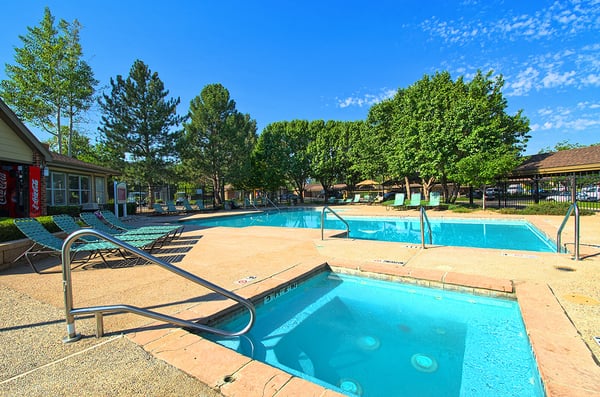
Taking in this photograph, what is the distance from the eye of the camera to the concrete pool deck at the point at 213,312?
1947mm

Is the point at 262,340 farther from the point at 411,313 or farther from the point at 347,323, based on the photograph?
the point at 411,313

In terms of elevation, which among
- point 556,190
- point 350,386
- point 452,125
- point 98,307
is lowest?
point 350,386

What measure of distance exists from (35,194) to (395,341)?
40.6 ft

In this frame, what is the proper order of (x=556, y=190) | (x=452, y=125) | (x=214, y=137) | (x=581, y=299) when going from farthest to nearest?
(x=214, y=137) < (x=556, y=190) < (x=452, y=125) < (x=581, y=299)

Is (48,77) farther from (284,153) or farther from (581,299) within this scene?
(581,299)

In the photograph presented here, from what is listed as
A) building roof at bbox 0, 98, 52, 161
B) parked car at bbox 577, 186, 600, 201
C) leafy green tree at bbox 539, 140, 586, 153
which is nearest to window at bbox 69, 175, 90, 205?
building roof at bbox 0, 98, 52, 161

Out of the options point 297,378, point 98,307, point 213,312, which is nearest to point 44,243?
point 98,307

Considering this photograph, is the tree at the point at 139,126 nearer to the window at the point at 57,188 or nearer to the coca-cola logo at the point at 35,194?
the window at the point at 57,188

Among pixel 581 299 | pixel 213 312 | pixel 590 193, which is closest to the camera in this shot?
pixel 213 312

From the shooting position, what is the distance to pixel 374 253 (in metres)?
5.93

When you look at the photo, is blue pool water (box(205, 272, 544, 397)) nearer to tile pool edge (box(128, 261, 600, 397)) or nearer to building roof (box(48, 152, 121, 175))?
tile pool edge (box(128, 261, 600, 397))

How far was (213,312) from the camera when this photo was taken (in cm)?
311

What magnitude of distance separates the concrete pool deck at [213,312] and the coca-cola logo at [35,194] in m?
5.53

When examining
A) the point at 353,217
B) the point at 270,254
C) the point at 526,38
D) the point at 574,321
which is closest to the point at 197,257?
the point at 270,254
